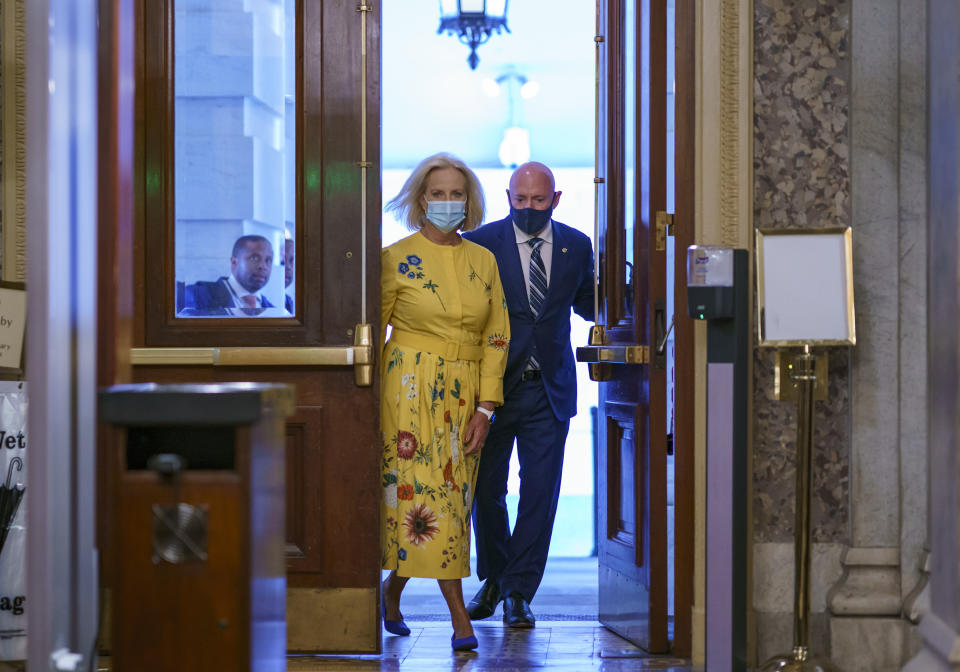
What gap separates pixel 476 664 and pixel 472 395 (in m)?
0.87

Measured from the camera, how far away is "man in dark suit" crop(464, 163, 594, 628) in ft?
13.6

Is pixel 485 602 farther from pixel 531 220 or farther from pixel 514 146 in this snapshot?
pixel 514 146

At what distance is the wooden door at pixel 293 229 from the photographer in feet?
11.4

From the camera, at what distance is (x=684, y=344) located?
3.39m

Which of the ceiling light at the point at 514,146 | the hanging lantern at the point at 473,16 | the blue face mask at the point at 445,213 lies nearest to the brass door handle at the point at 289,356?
the blue face mask at the point at 445,213

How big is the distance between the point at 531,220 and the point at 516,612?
1479 mm

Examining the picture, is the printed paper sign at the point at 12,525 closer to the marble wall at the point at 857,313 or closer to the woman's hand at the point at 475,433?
the woman's hand at the point at 475,433

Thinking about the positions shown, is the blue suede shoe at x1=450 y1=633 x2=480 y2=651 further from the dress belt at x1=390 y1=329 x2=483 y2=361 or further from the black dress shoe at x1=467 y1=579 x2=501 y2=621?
the dress belt at x1=390 y1=329 x2=483 y2=361

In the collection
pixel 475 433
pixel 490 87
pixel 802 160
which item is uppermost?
pixel 490 87

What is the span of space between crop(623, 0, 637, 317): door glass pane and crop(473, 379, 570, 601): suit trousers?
1.87 ft

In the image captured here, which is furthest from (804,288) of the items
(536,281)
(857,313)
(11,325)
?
(11,325)

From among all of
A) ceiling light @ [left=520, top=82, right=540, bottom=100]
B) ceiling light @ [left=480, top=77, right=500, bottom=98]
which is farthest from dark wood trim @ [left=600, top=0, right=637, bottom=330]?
ceiling light @ [left=480, top=77, right=500, bottom=98]

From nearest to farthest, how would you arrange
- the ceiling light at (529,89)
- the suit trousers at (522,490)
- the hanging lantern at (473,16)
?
the suit trousers at (522,490), the hanging lantern at (473,16), the ceiling light at (529,89)

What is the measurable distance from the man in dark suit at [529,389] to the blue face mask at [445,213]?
0.57 meters
